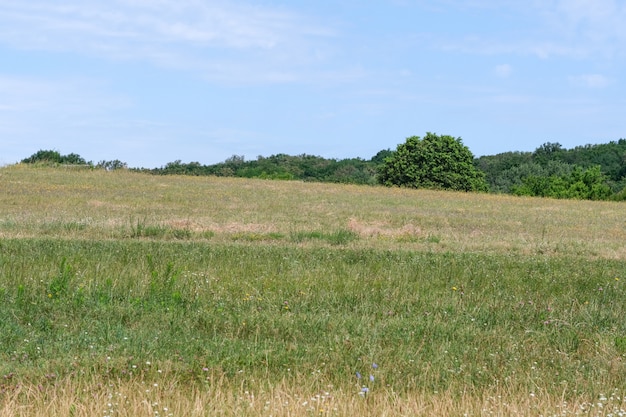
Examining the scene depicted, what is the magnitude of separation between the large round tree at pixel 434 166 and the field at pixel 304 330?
5006cm

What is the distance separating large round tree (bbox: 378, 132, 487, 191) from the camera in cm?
6894

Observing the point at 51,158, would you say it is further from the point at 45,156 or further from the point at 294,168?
the point at 294,168

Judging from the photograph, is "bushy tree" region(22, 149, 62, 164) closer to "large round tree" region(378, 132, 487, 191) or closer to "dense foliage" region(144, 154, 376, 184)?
"dense foliage" region(144, 154, 376, 184)

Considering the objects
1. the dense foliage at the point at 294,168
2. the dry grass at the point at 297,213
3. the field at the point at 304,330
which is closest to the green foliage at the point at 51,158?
the dry grass at the point at 297,213

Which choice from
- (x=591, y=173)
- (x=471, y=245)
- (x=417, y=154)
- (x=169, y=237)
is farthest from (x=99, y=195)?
(x=591, y=173)

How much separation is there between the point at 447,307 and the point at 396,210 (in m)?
24.8

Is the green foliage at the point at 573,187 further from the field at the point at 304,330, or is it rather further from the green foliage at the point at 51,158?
the field at the point at 304,330

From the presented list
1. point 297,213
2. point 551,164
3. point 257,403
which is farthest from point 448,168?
point 257,403

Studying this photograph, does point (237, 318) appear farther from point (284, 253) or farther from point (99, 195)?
point (99, 195)

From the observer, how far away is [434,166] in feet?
228

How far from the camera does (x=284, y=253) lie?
50.2 ft

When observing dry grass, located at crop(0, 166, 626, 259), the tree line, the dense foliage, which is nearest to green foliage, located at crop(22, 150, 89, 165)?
the tree line

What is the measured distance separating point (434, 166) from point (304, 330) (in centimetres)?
6260

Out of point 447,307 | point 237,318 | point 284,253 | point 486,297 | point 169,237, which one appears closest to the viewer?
point 237,318
